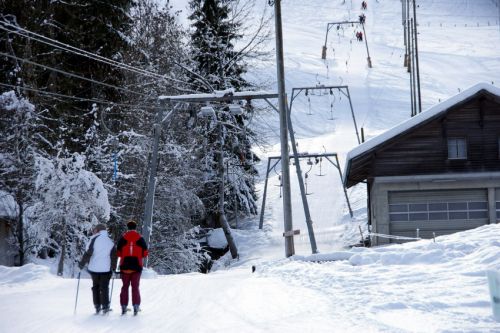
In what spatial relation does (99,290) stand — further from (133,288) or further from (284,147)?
(284,147)

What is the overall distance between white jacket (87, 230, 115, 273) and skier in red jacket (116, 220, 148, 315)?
8.8 inches

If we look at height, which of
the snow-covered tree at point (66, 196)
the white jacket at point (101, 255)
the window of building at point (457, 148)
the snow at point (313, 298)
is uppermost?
the window of building at point (457, 148)

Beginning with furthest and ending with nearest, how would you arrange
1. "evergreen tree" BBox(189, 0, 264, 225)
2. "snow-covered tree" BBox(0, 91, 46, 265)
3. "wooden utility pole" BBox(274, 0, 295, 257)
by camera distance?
"evergreen tree" BBox(189, 0, 264, 225) < "snow-covered tree" BBox(0, 91, 46, 265) < "wooden utility pole" BBox(274, 0, 295, 257)

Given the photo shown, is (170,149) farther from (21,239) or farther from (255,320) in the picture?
(255,320)

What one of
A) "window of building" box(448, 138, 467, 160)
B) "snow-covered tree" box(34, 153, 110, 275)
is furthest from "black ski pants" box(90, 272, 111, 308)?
"window of building" box(448, 138, 467, 160)

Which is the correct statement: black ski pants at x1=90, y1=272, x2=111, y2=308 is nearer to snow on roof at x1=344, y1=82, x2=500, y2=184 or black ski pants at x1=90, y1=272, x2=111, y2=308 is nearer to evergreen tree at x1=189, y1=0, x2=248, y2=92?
snow on roof at x1=344, y1=82, x2=500, y2=184

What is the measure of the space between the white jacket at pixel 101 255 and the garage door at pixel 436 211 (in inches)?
779

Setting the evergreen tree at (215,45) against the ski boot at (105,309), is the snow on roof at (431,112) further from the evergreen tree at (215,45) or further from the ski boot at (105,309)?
the ski boot at (105,309)

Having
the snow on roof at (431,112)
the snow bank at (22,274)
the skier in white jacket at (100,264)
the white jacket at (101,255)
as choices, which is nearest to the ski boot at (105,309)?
the skier in white jacket at (100,264)

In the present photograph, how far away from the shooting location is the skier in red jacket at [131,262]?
12.6 metres

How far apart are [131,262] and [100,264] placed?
A: 0.59m

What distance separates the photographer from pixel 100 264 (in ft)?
42.1

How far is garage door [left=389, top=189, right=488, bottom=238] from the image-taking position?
30656 mm

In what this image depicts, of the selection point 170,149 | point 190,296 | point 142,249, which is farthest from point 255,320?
point 170,149
